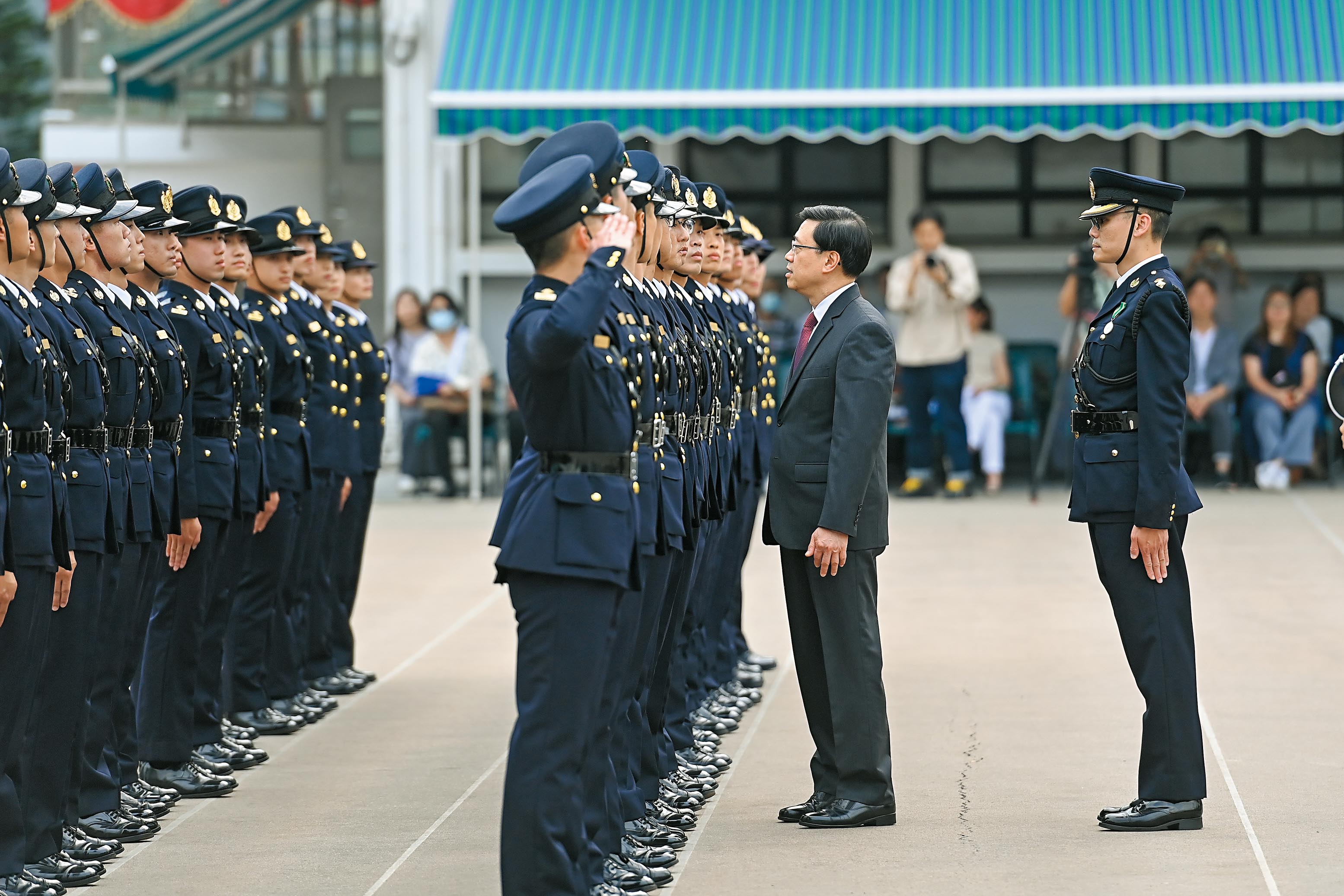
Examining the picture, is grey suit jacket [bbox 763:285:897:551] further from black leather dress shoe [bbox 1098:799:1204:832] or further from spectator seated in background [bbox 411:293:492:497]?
spectator seated in background [bbox 411:293:492:497]

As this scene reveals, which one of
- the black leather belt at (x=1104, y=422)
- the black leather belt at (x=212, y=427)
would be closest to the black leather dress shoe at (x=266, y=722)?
the black leather belt at (x=212, y=427)

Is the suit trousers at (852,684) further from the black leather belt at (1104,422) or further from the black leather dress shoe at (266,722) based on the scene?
the black leather dress shoe at (266,722)

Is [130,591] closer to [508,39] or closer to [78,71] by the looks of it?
[508,39]

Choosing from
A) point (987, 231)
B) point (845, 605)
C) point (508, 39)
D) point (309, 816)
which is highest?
point (508, 39)

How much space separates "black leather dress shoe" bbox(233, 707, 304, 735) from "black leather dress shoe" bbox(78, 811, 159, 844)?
4.68 ft

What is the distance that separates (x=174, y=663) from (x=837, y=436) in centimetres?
228

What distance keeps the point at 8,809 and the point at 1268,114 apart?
32.4 feet

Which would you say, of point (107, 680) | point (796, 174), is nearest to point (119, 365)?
point (107, 680)

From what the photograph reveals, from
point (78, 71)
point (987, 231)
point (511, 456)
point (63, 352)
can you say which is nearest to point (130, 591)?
point (63, 352)

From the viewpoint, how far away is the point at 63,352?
5.11 m

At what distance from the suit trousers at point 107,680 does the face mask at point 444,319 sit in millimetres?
8527

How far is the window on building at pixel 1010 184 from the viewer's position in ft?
52.6

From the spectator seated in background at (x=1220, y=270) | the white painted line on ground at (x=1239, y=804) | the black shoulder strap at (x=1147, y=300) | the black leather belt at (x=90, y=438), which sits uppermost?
the spectator seated in background at (x=1220, y=270)

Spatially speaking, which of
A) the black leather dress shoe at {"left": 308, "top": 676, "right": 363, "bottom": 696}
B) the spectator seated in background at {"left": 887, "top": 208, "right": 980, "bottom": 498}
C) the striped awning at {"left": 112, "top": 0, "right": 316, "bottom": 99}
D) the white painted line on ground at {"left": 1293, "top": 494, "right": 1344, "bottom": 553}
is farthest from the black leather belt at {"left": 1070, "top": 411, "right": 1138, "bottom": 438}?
the striped awning at {"left": 112, "top": 0, "right": 316, "bottom": 99}
